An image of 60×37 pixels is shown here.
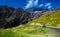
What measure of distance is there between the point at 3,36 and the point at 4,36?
19 centimetres

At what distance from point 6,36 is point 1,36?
67 cm

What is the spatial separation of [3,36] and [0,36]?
0.33 m

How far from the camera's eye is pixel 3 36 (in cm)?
1956

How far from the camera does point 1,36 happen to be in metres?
19.4

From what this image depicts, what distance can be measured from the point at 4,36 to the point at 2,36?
328 millimetres

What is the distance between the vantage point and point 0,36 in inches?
763

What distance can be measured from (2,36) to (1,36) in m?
0.13

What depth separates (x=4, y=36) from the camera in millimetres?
19734

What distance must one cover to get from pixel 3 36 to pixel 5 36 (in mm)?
272

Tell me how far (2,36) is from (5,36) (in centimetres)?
41

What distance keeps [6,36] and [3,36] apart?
1.32ft
